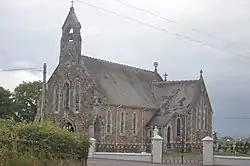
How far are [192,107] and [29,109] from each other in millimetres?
25513

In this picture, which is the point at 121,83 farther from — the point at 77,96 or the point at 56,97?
the point at 56,97

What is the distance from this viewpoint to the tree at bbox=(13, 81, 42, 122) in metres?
75.7

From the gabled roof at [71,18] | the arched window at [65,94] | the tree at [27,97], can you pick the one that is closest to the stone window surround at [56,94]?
the arched window at [65,94]

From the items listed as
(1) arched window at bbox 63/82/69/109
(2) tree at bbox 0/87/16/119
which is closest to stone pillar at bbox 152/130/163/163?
(1) arched window at bbox 63/82/69/109

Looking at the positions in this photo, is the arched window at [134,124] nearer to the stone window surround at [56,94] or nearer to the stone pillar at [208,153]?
the stone window surround at [56,94]

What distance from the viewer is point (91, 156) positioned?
4041 centimetres

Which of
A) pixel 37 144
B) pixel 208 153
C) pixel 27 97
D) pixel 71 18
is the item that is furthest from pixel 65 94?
pixel 37 144

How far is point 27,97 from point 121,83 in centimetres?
2072

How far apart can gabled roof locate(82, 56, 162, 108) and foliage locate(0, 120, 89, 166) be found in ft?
126

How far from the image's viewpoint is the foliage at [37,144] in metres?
17.7

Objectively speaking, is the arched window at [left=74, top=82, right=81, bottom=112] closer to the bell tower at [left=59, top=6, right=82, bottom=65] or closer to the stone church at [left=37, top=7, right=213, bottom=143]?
the stone church at [left=37, top=7, right=213, bottom=143]

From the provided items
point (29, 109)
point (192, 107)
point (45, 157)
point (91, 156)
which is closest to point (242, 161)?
point (91, 156)

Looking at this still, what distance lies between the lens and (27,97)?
258 feet

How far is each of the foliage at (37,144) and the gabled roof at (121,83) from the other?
3830 centimetres
